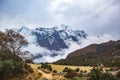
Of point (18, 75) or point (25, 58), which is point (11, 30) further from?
point (18, 75)

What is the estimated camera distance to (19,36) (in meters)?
59.1

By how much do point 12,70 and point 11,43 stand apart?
21.5ft

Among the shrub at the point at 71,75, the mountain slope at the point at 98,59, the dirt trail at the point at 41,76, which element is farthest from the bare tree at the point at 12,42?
the mountain slope at the point at 98,59

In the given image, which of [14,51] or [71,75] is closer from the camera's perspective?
[71,75]

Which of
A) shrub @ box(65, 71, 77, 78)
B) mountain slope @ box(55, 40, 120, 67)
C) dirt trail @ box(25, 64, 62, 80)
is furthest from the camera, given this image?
mountain slope @ box(55, 40, 120, 67)

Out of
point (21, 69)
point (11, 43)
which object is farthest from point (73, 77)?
point (11, 43)

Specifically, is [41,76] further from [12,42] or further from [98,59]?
[98,59]

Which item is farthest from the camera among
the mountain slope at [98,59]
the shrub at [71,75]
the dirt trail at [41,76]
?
the mountain slope at [98,59]

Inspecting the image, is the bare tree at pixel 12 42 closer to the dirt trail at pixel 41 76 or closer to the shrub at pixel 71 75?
the dirt trail at pixel 41 76

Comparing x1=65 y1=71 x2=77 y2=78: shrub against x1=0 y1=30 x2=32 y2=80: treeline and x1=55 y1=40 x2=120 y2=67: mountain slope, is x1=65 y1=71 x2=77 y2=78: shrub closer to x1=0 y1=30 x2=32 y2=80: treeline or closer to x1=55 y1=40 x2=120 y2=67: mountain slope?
x1=0 y1=30 x2=32 y2=80: treeline

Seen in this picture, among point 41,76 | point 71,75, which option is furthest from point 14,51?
point 71,75

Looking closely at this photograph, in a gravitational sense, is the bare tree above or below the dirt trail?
above

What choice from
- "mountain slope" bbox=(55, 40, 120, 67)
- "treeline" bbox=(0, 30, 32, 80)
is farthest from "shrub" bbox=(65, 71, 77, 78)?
"mountain slope" bbox=(55, 40, 120, 67)

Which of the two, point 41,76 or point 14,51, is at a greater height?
point 14,51
